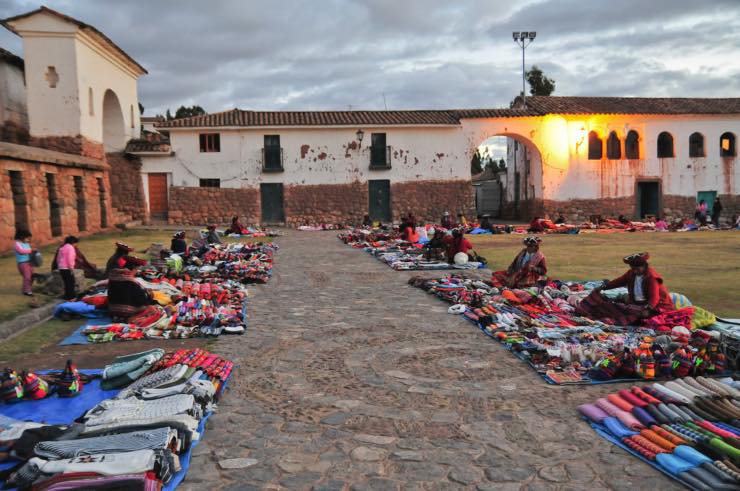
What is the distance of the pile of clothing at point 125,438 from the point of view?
11.2 ft

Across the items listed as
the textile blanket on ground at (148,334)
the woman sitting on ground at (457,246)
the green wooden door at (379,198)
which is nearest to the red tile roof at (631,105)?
the green wooden door at (379,198)

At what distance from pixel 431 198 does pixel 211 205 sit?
10.9 metres

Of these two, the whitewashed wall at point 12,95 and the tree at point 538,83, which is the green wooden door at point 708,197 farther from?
the whitewashed wall at point 12,95

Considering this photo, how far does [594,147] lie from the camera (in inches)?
1227

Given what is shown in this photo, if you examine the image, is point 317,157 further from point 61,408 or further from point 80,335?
point 61,408

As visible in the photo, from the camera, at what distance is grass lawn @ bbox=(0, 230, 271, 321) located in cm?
910

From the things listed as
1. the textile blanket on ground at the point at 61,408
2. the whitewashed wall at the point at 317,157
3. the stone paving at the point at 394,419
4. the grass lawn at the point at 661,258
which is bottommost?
the stone paving at the point at 394,419

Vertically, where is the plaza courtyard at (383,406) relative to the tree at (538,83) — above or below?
below

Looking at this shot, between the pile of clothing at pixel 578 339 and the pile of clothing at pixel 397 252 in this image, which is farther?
the pile of clothing at pixel 397 252

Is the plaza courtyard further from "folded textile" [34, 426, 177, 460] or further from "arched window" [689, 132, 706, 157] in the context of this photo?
"arched window" [689, 132, 706, 157]

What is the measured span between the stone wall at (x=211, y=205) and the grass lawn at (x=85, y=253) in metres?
4.62

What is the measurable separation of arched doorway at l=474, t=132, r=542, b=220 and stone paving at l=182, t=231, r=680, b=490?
24780 mm

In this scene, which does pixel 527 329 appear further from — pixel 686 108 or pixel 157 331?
pixel 686 108

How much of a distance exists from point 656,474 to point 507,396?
5.03 feet
